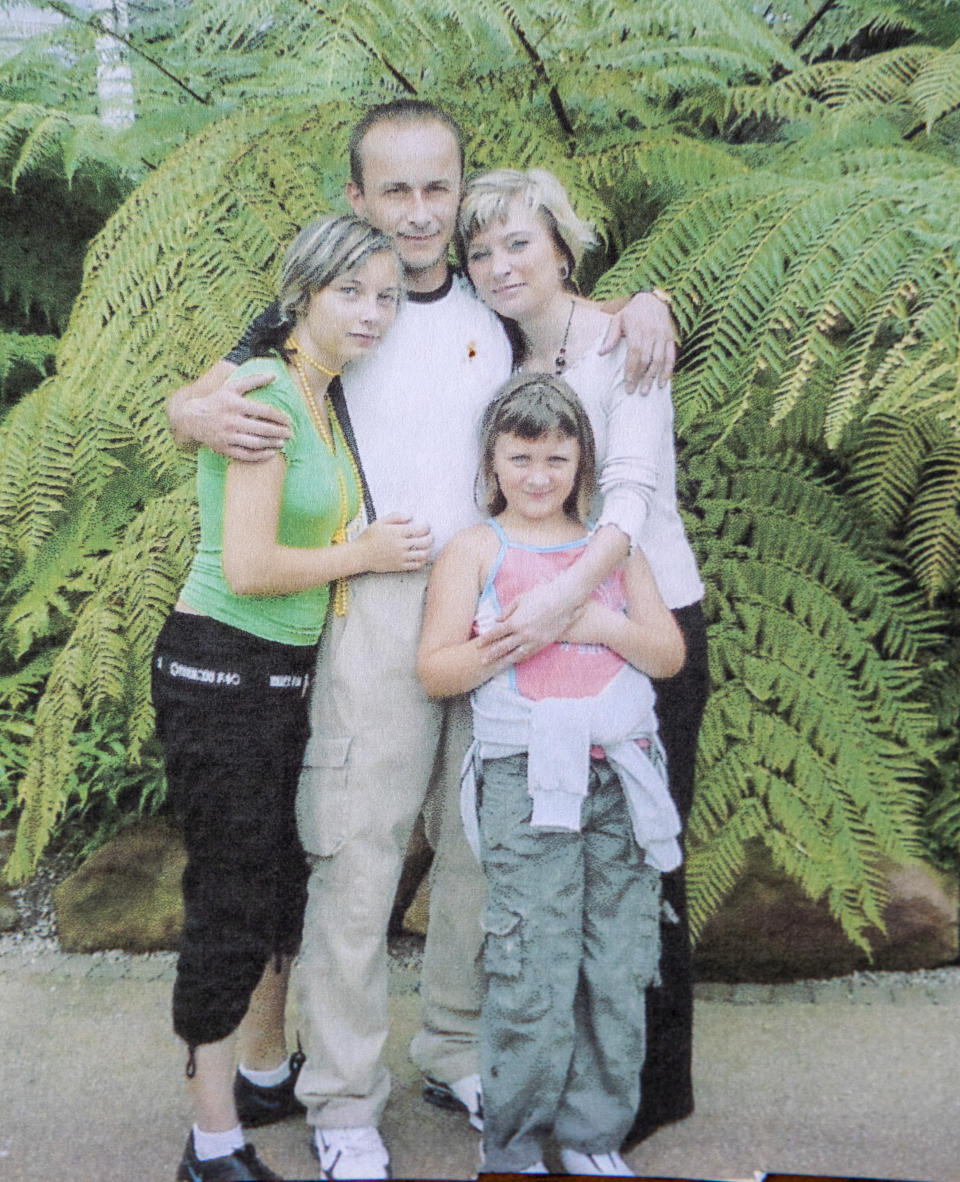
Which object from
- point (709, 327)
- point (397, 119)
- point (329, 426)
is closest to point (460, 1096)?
point (329, 426)

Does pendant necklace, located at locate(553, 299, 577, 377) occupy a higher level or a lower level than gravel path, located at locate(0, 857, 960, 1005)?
higher

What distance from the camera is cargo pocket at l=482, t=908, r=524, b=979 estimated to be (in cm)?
162

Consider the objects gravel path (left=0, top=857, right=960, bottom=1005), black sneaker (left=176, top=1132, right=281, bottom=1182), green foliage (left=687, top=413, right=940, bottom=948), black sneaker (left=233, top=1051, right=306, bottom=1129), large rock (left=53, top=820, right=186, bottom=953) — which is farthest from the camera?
large rock (left=53, top=820, right=186, bottom=953)

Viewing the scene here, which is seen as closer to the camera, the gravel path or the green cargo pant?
the green cargo pant

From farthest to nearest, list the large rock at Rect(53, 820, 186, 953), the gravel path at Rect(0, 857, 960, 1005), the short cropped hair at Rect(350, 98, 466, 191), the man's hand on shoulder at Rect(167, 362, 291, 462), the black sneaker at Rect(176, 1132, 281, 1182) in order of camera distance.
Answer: the large rock at Rect(53, 820, 186, 953) < the gravel path at Rect(0, 857, 960, 1005) < the black sneaker at Rect(176, 1132, 281, 1182) < the short cropped hair at Rect(350, 98, 466, 191) < the man's hand on shoulder at Rect(167, 362, 291, 462)

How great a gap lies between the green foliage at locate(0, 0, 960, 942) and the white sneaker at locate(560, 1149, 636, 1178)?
525 mm

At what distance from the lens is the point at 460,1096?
1.93 m

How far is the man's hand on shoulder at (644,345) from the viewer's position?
1600 mm

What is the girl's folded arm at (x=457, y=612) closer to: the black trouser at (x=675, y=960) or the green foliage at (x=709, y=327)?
the black trouser at (x=675, y=960)

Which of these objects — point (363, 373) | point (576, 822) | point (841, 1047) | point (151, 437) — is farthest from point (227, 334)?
point (841, 1047)

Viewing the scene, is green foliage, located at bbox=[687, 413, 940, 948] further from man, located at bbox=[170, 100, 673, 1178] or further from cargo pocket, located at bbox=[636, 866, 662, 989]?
man, located at bbox=[170, 100, 673, 1178]

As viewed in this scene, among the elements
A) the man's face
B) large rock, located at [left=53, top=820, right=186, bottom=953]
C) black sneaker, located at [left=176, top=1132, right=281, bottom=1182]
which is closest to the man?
the man's face

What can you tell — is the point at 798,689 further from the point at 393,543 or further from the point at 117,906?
the point at 117,906

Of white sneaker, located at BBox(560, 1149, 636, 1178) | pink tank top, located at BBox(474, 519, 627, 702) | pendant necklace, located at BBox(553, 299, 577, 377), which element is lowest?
white sneaker, located at BBox(560, 1149, 636, 1178)
